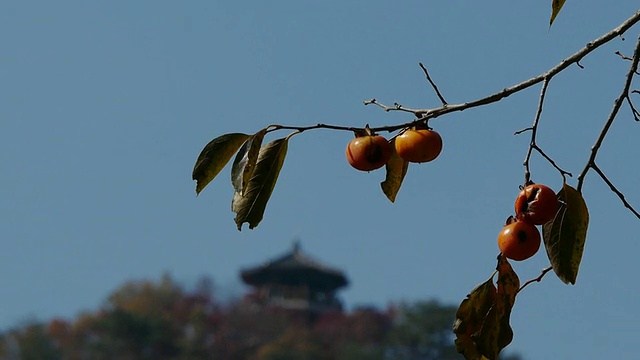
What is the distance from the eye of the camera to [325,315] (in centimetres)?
5228

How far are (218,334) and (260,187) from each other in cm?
5092

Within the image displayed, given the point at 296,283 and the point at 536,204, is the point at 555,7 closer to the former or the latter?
the point at 536,204

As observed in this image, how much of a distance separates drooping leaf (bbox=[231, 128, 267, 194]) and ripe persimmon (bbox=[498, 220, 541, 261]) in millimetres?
295

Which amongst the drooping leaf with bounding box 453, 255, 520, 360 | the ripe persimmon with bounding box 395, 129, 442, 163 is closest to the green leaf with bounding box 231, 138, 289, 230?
the ripe persimmon with bounding box 395, 129, 442, 163

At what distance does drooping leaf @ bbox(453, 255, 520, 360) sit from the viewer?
1.64 m

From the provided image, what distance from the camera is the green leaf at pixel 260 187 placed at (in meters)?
1.67

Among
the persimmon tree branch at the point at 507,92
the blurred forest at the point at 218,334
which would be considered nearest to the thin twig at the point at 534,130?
the persimmon tree branch at the point at 507,92

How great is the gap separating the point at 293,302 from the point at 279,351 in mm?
1854

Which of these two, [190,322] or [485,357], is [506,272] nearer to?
[485,357]

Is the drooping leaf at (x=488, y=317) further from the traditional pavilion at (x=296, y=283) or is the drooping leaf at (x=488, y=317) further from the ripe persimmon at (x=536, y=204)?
the traditional pavilion at (x=296, y=283)

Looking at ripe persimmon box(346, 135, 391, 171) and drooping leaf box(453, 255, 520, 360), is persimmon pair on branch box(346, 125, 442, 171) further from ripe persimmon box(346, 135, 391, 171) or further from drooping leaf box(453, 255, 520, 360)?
drooping leaf box(453, 255, 520, 360)

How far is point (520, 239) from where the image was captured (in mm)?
1542

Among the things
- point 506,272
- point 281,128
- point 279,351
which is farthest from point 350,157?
point 279,351

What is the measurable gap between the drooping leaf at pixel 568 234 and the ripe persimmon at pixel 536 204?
33mm
